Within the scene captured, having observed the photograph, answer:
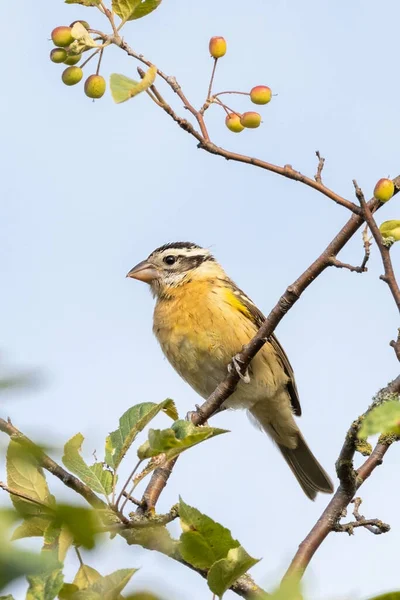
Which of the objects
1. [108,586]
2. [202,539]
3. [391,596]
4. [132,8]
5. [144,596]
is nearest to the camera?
[144,596]

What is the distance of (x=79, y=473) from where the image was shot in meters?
2.35

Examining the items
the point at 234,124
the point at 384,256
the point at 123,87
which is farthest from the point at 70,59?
the point at 384,256

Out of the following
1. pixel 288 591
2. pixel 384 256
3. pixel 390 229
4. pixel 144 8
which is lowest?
pixel 288 591

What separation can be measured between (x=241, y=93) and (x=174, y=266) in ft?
13.9

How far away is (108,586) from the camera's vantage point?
166cm

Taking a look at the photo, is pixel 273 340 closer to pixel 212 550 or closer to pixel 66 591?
pixel 212 550

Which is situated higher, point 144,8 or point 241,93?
point 241,93

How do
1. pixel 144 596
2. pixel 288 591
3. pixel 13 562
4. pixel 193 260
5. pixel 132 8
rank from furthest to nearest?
pixel 193 260 → pixel 132 8 → pixel 144 596 → pixel 288 591 → pixel 13 562

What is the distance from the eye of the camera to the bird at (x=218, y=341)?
22.3ft

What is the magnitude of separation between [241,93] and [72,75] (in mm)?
861

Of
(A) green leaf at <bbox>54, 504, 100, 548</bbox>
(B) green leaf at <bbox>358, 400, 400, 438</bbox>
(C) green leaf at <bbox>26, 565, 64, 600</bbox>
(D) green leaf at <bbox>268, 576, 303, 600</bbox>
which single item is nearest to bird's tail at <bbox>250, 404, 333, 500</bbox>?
(C) green leaf at <bbox>26, 565, 64, 600</bbox>

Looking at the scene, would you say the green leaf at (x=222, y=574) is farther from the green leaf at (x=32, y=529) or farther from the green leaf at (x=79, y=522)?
the green leaf at (x=79, y=522)

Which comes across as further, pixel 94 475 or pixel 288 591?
pixel 94 475

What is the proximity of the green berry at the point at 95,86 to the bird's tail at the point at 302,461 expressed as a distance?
5.24m
